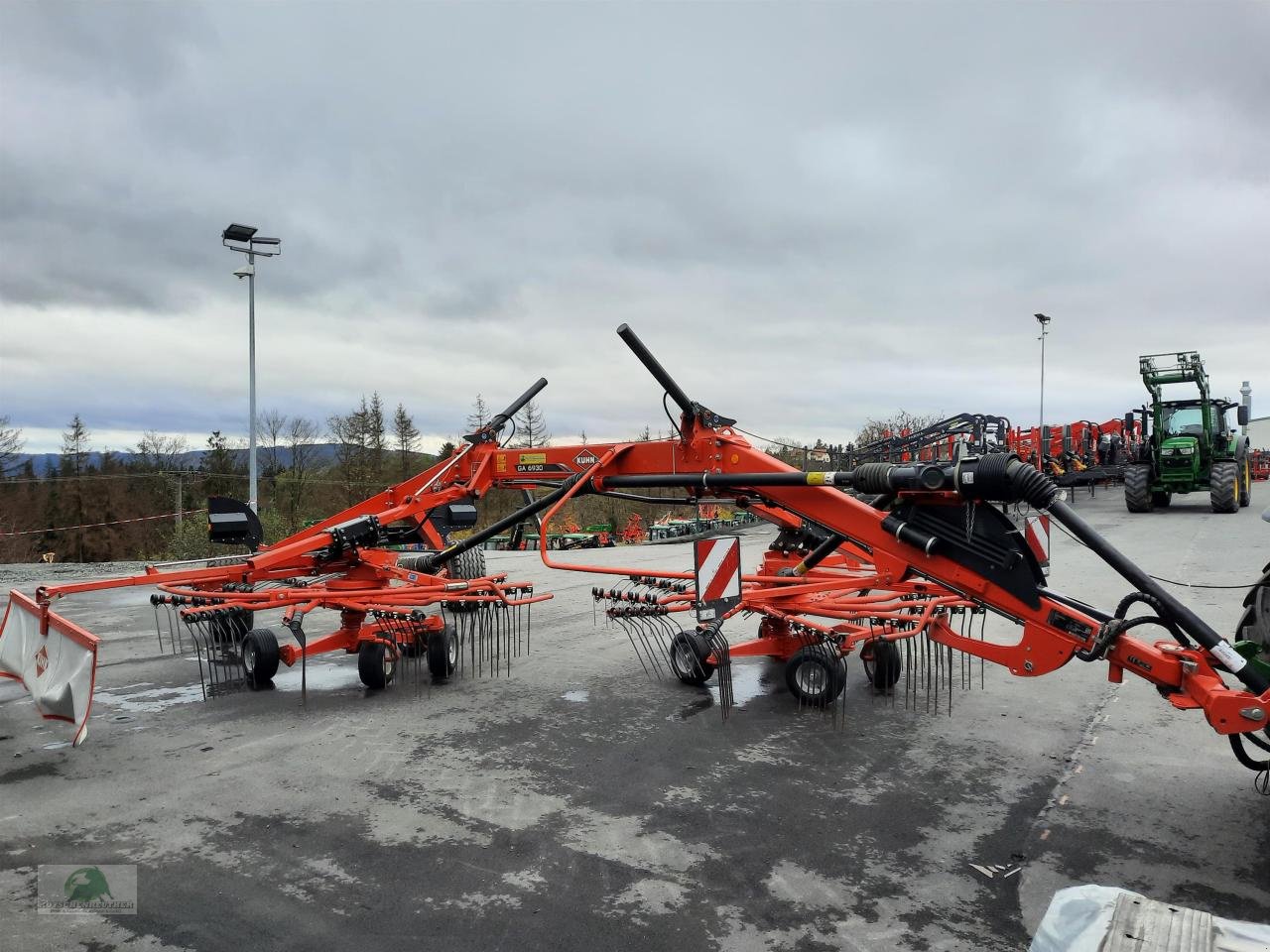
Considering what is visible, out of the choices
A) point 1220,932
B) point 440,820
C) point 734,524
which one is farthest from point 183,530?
point 1220,932

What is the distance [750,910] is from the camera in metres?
3.33

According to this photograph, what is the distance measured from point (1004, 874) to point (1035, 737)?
6.74 ft

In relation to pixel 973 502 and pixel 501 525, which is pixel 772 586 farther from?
pixel 973 502

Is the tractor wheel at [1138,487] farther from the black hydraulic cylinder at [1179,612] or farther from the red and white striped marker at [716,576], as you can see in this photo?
the black hydraulic cylinder at [1179,612]

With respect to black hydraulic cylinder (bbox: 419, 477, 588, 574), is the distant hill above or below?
above

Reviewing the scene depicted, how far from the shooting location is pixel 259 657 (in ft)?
22.1

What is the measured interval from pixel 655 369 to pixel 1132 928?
422 centimetres

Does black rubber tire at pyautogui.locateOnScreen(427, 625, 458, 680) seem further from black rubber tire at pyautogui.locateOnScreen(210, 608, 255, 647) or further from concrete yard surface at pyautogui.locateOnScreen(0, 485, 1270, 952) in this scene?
black rubber tire at pyautogui.locateOnScreen(210, 608, 255, 647)

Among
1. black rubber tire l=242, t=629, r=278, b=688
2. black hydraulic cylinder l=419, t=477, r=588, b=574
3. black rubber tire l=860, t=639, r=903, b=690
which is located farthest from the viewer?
black rubber tire l=242, t=629, r=278, b=688

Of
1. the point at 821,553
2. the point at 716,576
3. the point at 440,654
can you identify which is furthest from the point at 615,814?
the point at 440,654

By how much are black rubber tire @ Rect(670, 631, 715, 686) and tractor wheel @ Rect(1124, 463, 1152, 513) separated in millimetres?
18067

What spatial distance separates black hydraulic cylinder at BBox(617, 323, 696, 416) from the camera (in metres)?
5.48
